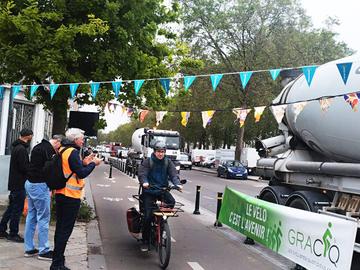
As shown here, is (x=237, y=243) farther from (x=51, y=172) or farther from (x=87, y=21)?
(x=87, y=21)

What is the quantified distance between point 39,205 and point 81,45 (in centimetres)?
456


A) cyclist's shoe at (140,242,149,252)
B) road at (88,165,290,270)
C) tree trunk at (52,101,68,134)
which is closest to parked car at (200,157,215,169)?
road at (88,165,290,270)

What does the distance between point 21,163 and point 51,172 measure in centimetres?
193

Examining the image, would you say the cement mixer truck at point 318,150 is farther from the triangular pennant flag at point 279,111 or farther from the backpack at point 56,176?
the backpack at point 56,176

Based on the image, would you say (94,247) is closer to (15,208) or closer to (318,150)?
(15,208)

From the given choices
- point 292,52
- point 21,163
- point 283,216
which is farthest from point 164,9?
point 292,52

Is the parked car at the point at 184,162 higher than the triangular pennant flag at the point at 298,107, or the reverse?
the triangular pennant flag at the point at 298,107

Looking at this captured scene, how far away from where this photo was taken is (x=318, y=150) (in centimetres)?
884

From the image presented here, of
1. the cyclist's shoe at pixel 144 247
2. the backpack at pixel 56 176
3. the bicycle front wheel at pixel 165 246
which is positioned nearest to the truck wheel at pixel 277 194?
the cyclist's shoe at pixel 144 247

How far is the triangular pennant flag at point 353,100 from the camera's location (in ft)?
22.9

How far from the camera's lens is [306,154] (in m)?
9.41

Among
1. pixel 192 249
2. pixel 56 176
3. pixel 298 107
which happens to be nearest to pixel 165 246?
pixel 192 249

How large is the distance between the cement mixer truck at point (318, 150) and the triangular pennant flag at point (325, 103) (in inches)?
1.4

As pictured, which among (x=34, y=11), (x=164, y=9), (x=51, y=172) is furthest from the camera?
(x=164, y=9)
